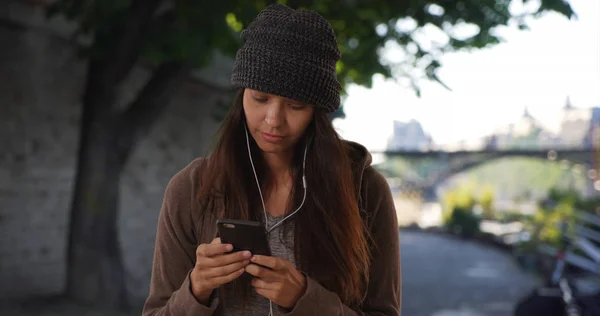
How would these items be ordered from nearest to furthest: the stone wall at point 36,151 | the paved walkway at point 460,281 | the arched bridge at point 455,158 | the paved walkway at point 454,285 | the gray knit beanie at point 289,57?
the gray knit beanie at point 289,57 < the stone wall at point 36,151 < the paved walkway at point 454,285 < the paved walkway at point 460,281 < the arched bridge at point 455,158

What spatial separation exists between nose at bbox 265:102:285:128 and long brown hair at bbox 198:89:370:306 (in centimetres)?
9

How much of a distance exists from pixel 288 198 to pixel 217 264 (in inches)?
10.1

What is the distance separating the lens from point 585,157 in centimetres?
1734

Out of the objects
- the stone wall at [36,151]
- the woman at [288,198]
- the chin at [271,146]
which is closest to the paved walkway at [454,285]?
the stone wall at [36,151]

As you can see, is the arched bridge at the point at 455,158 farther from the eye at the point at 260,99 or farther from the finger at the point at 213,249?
the finger at the point at 213,249

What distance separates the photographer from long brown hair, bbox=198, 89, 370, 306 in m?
1.28

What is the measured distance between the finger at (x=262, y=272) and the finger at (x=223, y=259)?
0.06ft

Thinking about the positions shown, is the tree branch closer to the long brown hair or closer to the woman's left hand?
the long brown hair

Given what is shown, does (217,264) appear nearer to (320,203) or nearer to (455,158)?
(320,203)

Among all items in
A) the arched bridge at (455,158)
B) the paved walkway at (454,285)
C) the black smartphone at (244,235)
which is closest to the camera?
the black smartphone at (244,235)

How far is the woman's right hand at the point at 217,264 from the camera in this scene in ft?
3.69

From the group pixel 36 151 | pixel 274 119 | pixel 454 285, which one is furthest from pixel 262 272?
pixel 454 285

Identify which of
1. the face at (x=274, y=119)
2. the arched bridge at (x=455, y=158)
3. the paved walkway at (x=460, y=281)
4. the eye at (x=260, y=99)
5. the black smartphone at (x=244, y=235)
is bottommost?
the paved walkway at (x=460, y=281)

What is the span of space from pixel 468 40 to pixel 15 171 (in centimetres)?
368
